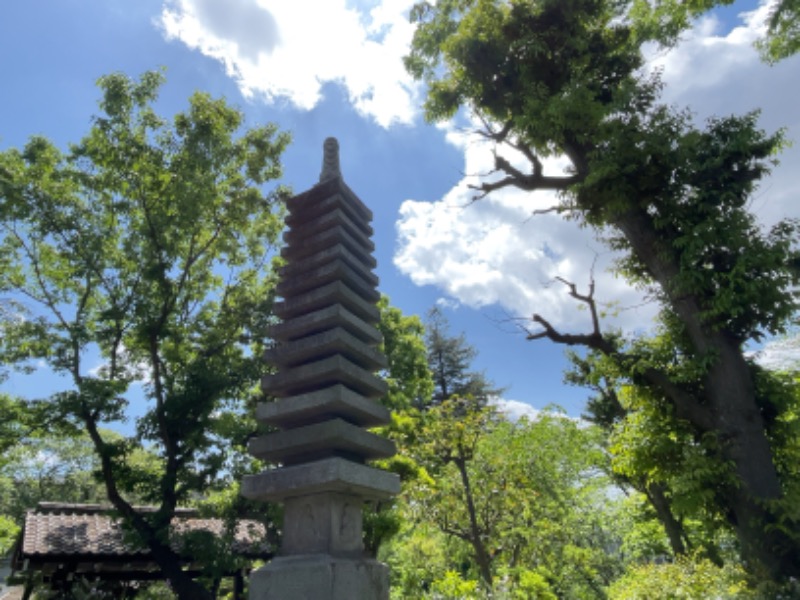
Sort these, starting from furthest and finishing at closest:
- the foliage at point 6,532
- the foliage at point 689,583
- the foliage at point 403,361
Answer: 1. the foliage at point 6,532
2. the foliage at point 403,361
3. the foliage at point 689,583

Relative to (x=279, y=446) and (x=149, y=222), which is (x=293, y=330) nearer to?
(x=279, y=446)

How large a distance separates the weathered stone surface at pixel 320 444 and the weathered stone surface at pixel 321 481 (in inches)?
10.2

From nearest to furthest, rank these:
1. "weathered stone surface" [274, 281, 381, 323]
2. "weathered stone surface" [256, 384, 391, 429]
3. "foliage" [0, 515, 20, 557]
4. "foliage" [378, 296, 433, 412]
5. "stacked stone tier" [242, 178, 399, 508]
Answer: "stacked stone tier" [242, 178, 399, 508]
"weathered stone surface" [256, 384, 391, 429]
"weathered stone surface" [274, 281, 381, 323]
"foliage" [378, 296, 433, 412]
"foliage" [0, 515, 20, 557]

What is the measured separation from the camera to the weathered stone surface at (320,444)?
16.7 feet

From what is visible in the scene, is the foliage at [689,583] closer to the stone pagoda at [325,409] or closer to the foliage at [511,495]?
the foliage at [511,495]

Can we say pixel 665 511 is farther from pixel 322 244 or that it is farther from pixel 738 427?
pixel 322 244

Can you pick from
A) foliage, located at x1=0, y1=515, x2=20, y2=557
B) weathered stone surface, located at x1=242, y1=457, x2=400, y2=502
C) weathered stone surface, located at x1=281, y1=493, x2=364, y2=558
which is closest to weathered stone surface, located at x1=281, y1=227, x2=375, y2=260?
weathered stone surface, located at x1=242, y1=457, x2=400, y2=502

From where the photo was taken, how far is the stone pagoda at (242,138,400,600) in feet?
15.4

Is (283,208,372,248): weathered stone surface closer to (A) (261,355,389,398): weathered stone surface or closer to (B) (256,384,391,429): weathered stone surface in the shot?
(A) (261,355,389,398): weathered stone surface

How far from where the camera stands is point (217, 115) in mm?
14078

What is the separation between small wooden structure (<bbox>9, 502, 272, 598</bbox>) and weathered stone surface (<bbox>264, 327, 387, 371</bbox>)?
24.9 ft

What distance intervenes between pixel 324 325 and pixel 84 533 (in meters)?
13.1

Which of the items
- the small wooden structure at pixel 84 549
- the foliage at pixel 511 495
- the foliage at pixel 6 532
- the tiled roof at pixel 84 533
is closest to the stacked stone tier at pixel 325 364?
the foliage at pixel 511 495

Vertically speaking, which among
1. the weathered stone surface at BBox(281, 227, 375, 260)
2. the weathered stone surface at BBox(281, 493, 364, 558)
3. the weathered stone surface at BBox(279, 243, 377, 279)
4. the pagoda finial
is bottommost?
the weathered stone surface at BBox(281, 493, 364, 558)
